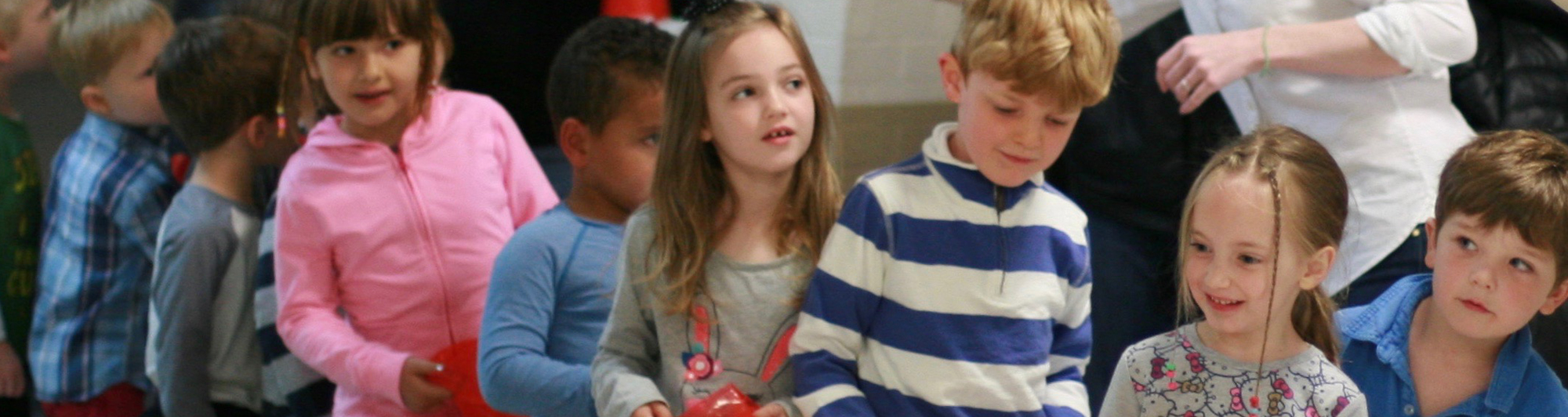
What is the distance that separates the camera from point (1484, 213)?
167 cm

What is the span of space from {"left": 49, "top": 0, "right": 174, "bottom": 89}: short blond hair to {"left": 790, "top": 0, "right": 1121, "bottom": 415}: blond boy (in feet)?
7.63

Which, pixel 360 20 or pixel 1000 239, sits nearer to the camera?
pixel 1000 239

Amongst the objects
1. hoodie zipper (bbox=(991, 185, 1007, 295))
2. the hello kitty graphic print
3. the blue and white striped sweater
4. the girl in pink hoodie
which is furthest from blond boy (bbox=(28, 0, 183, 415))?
the hello kitty graphic print

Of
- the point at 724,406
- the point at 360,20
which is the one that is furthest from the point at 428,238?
the point at 724,406

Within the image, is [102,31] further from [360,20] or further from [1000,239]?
[1000,239]

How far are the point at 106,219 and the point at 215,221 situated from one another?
1.90 ft

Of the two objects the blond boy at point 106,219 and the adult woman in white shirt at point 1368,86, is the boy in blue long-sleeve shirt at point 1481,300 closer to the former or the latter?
the adult woman in white shirt at point 1368,86

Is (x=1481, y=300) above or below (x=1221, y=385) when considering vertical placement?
above

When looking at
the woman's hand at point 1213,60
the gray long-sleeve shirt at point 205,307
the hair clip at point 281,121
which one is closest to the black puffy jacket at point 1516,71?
the woman's hand at point 1213,60

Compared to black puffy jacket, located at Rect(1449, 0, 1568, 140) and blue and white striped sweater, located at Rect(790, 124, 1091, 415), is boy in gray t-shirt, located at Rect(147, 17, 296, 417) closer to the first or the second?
blue and white striped sweater, located at Rect(790, 124, 1091, 415)

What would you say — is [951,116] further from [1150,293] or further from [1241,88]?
[1241,88]

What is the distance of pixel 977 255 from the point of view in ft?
6.11

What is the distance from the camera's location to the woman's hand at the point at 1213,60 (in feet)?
7.25

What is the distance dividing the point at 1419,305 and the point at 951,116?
2042 mm
